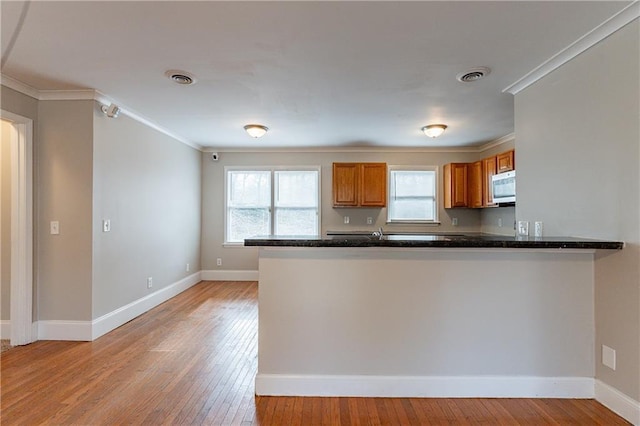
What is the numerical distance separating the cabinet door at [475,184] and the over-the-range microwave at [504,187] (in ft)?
1.54

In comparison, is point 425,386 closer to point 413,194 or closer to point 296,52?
point 296,52

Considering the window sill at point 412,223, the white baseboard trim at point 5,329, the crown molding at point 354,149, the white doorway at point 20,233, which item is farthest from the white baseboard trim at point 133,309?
the window sill at point 412,223

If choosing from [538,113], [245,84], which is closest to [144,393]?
[245,84]

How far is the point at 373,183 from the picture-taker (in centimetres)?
555

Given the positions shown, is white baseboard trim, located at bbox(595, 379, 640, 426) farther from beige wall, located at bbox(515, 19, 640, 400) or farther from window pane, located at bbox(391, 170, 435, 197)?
window pane, located at bbox(391, 170, 435, 197)

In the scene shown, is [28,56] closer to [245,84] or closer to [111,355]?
[245,84]

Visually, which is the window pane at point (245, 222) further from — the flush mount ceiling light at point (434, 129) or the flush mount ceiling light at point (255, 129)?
the flush mount ceiling light at point (434, 129)

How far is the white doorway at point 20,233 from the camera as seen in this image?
3051 mm

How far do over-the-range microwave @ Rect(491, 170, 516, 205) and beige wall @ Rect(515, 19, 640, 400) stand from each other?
1.60 metres

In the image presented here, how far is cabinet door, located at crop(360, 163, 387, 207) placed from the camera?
18.2 ft

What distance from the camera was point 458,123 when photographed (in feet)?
13.9

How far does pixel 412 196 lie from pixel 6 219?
5.50 meters

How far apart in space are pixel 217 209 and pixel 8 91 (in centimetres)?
339

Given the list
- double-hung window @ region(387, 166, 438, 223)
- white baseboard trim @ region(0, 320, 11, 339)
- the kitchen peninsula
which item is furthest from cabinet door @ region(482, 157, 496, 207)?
white baseboard trim @ region(0, 320, 11, 339)
